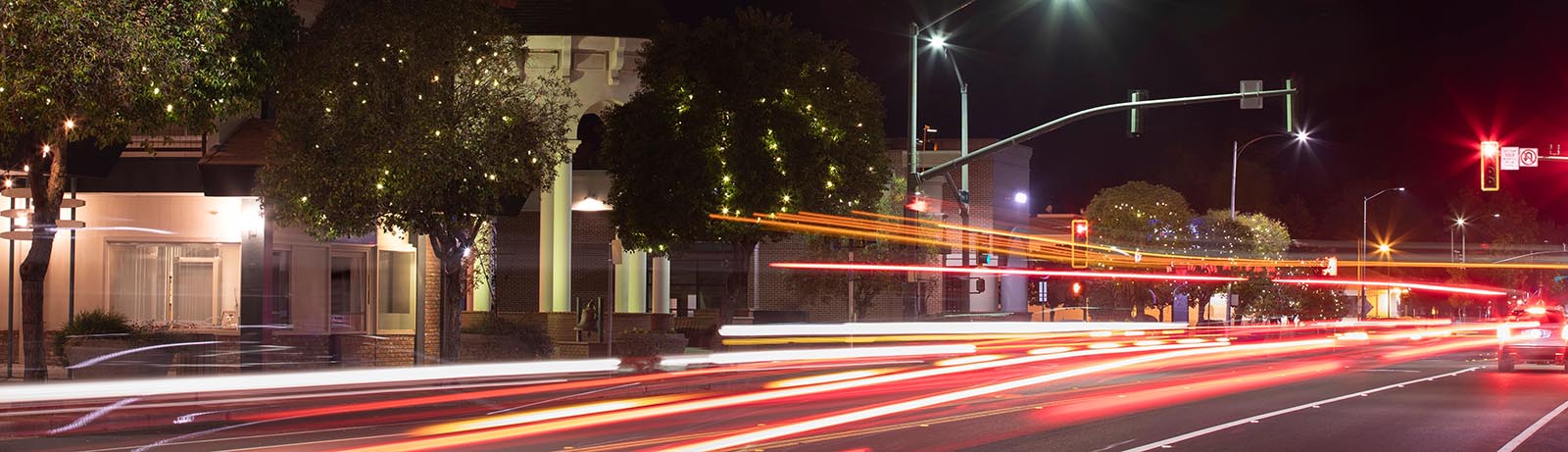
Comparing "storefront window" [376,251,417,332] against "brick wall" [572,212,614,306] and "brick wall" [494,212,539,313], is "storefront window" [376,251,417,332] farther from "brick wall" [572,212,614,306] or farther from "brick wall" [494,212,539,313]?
"brick wall" [572,212,614,306]

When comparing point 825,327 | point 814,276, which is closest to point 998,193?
point 814,276

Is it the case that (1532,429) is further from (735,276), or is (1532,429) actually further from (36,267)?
(735,276)

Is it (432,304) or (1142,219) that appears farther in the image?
(1142,219)

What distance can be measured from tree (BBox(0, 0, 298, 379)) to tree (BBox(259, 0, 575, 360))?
1576mm

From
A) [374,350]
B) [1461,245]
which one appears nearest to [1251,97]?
[374,350]

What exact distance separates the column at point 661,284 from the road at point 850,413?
19.4 meters

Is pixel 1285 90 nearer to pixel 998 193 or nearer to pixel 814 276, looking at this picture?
pixel 814 276

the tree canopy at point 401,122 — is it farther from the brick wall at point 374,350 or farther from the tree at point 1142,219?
the tree at point 1142,219

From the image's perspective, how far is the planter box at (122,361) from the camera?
2419 centimetres

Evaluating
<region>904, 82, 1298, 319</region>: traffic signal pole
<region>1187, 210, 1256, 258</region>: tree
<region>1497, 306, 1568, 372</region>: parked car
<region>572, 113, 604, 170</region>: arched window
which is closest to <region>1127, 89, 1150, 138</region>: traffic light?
<region>904, 82, 1298, 319</region>: traffic signal pole

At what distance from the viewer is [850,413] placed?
20.3 meters

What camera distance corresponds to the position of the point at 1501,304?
131500 millimetres

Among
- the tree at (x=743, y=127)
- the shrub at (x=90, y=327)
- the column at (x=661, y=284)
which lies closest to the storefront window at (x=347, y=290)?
the tree at (x=743, y=127)

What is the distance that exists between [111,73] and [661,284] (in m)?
33.4
